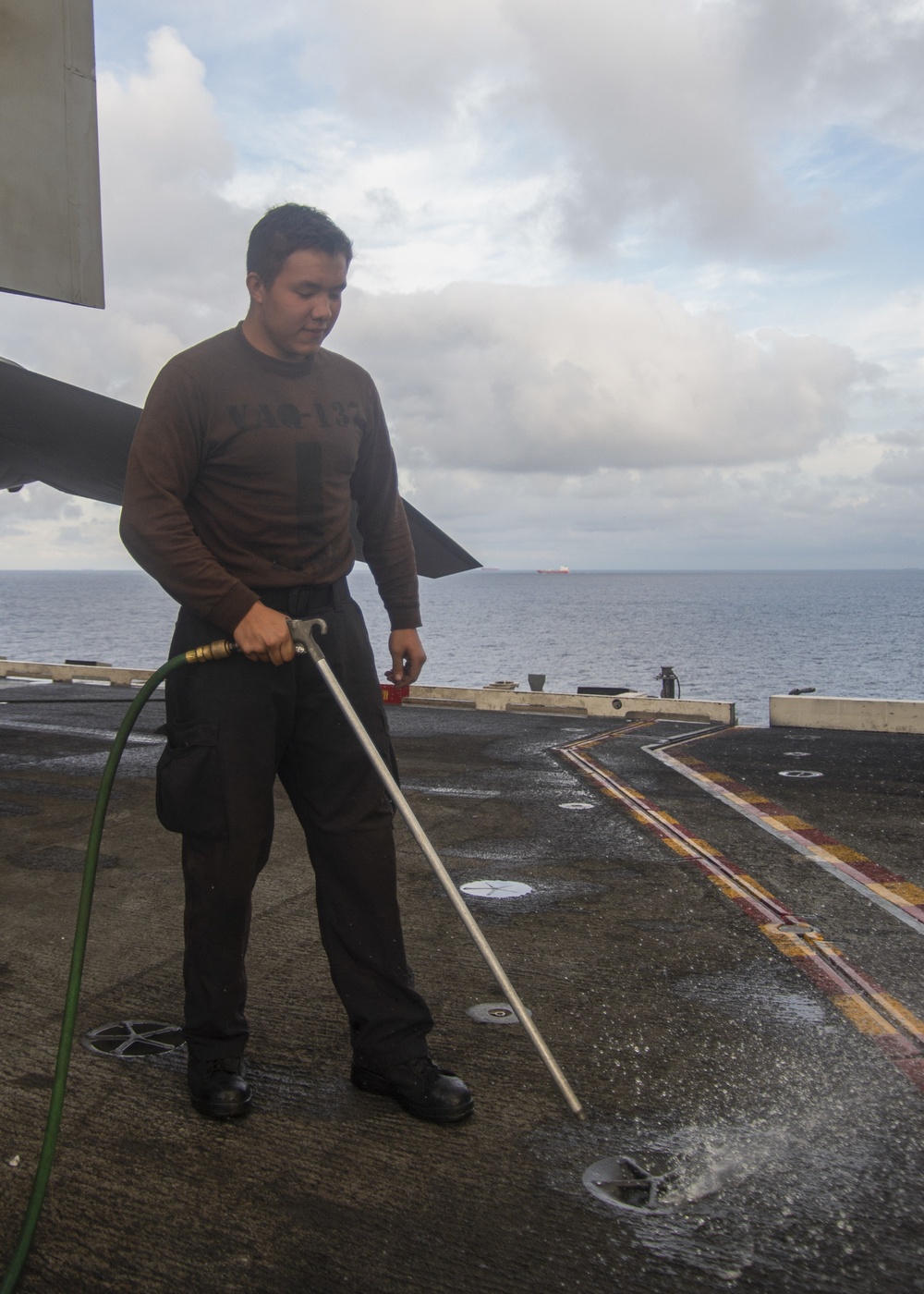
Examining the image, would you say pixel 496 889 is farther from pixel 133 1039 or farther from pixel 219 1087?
pixel 219 1087

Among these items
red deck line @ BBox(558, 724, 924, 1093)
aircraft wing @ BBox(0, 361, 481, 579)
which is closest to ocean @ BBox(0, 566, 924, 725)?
aircraft wing @ BBox(0, 361, 481, 579)

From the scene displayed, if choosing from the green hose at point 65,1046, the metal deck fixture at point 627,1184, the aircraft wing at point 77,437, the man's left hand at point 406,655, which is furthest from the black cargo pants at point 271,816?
the aircraft wing at point 77,437

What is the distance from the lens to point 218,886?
275cm

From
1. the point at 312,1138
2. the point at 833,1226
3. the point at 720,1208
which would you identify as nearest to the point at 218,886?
the point at 312,1138

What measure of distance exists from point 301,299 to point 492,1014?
7.29ft

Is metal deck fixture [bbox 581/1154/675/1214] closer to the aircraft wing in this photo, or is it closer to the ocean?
the aircraft wing

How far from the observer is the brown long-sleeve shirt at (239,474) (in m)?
2.69

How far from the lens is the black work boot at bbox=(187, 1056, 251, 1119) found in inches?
103

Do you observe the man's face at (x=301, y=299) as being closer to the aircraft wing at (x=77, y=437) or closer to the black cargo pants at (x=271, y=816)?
the black cargo pants at (x=271, y=816)

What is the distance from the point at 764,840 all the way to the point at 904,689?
50405 millimetres

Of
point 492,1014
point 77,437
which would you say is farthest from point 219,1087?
point 77,437

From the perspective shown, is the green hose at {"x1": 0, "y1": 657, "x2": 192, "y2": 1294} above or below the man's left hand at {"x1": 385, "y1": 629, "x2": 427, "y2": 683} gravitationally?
below

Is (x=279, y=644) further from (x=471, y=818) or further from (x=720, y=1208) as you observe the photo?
(x=471, y=818)

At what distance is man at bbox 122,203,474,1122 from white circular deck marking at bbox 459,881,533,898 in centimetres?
184
